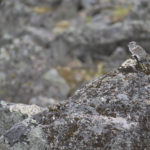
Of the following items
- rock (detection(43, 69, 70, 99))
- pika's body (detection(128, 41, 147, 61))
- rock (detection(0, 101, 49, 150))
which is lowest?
rock (detection(0, 101, 49, 150))

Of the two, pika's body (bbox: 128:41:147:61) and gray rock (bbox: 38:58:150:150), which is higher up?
pika's body (bbox: 128:41:147:61)

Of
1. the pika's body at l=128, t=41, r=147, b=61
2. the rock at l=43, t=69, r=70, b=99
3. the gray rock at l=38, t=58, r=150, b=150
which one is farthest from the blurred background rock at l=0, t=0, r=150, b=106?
the gray rock at l=38, t=58, r=150, b=150

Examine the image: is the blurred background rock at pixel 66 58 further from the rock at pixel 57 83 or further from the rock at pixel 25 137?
the rock at pixel 25 137

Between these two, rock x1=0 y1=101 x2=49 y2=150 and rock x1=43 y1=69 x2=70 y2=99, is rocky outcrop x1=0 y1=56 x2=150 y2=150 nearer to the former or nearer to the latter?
rock x1=0 y1=101 x2=49 y2=150

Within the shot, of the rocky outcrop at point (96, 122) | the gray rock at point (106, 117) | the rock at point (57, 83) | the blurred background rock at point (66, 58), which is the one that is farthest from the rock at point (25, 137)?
the rock at point (57, 83)

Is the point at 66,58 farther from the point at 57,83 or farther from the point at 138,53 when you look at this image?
the point at 138,53

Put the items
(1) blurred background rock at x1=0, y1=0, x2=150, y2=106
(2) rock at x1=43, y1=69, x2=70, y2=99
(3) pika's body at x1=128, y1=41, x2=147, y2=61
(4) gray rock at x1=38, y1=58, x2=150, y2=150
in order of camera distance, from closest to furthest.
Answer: (4) gray rock at x1=38, y1=58, x2=150, y2=150 < (3) pika's body at x1=128, y1=41, x2=147, y2=61 < (2) rock at x1=43, y1=69, x2=70, y2=99 < (1) blurred background rock at x1=0, y1=0, x2=150, y2=106

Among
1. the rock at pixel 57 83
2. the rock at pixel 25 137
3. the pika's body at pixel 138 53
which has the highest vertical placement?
the rock at pixel 57 83

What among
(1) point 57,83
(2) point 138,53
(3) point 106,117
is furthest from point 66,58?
(3) point 106,117

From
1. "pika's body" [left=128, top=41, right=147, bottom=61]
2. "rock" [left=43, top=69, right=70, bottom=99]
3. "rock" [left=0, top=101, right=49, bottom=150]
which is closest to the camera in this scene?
"rock" [left=0, top=101, right=49, bottom=150]
